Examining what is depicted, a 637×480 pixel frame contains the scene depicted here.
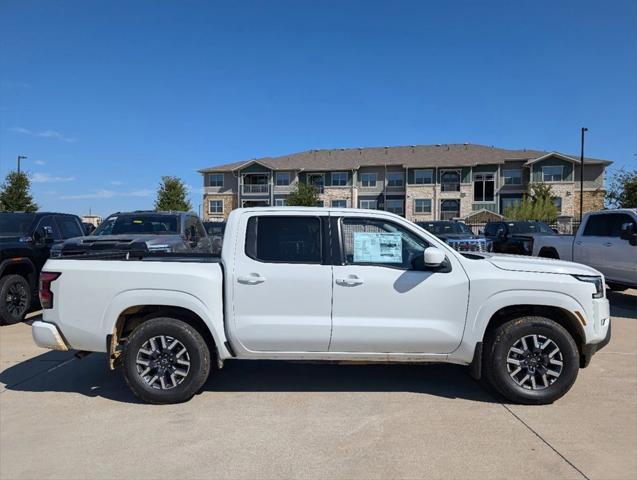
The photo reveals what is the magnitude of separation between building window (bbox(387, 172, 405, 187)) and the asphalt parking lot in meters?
45.1

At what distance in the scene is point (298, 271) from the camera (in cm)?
430

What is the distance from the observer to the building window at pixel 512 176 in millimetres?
47588

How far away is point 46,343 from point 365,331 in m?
3.02

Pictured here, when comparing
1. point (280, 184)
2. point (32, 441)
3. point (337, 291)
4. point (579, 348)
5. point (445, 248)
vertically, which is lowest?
point (32, 441)

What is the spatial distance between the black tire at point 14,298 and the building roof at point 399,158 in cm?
4321

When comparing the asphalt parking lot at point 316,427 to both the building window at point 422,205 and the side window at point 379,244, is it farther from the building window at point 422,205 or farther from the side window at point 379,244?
the building window at point 422,205

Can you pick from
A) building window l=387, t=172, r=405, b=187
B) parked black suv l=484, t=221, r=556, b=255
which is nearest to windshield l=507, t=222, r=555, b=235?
parked black suv l=484, t=221, r=556, b=255

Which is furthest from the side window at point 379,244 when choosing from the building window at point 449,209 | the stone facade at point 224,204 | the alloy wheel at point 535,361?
the stone facade at point 224,204

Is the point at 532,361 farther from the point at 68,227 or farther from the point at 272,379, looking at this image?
the point at 68,227

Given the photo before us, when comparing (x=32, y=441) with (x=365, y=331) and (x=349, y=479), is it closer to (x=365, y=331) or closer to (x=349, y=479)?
(x=349, y=479)

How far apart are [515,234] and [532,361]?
12.0 m

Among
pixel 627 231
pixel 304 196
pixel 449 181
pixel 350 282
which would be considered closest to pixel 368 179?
pixel 449 181

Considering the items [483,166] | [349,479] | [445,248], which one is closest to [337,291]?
[445,248]

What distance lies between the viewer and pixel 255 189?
52719 mm
